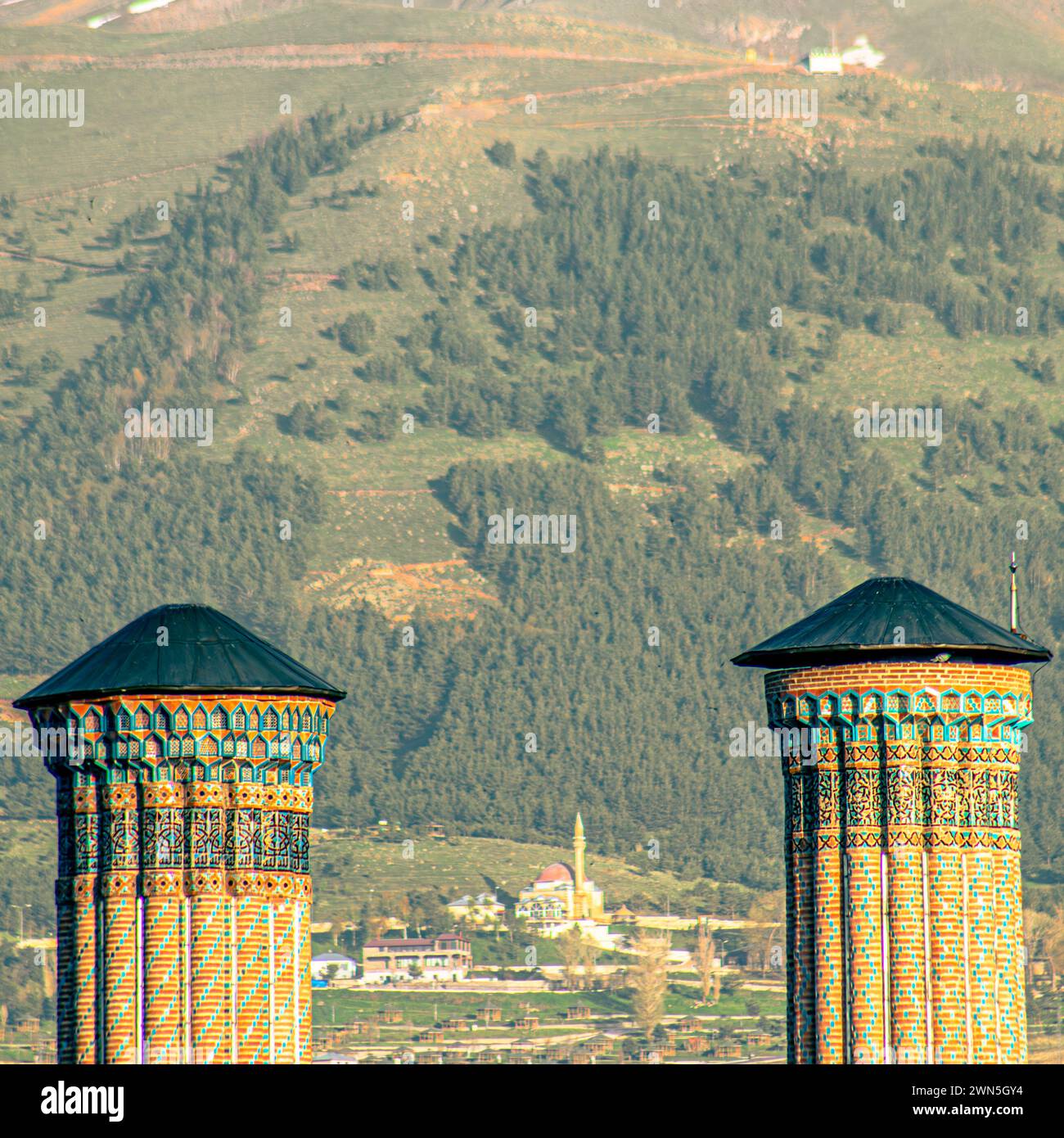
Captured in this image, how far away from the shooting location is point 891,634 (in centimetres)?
3972

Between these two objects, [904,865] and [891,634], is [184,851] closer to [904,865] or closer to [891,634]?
[904,865]

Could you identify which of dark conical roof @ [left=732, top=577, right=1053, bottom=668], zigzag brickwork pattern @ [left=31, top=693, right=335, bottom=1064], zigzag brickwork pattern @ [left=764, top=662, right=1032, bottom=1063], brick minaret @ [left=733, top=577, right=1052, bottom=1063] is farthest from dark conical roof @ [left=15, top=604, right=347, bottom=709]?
zigzag brickwork pattern @ [left=764, top=662, right=1032, bottom=1063]

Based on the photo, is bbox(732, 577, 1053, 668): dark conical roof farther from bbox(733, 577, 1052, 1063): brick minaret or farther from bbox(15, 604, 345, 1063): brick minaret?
bbox(15, 604, 345, 1063): brick minaret

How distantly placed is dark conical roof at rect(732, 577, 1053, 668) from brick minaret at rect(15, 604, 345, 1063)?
588 centimetres

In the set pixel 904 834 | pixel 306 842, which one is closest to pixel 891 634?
pixel 904 834

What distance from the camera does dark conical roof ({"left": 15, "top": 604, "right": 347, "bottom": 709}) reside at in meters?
39.5

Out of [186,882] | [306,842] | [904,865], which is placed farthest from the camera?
[306,842]

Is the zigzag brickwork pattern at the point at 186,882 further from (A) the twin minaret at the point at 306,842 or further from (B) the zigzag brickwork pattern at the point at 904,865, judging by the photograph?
(B) the zigzag brickwork pattern at the point at 904,865

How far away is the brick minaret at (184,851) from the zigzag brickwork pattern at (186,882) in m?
0.01

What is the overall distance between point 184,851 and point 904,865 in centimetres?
874

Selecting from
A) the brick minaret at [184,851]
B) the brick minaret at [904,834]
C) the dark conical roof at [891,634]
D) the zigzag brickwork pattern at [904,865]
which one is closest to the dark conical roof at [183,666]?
the brick minaret at [184,851]
